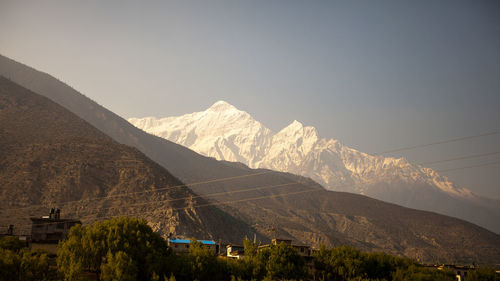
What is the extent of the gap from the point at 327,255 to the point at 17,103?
→ 155035 millimetres

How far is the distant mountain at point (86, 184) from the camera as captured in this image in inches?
4808

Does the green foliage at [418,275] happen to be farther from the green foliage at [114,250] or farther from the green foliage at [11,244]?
the green foliage at [11,244]

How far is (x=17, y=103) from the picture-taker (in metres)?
189

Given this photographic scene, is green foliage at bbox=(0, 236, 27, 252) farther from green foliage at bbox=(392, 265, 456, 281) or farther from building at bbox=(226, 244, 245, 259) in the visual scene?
green foliage at bbox=(392, 265, 456, 281)

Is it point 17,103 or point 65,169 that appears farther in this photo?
point 17,103

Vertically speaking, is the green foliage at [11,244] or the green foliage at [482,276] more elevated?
the green foliage at [11,244]

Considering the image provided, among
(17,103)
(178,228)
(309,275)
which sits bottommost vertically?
(309,275)

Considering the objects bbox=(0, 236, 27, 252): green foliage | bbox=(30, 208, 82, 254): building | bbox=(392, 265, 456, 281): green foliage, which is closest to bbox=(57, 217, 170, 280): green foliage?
bbox=(0, 236, 27, 252): green foliage

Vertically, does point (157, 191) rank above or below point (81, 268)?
above

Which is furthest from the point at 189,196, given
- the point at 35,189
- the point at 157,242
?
the point at 157,242

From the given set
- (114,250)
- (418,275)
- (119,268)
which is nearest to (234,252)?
(114,250)

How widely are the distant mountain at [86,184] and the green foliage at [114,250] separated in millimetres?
54571

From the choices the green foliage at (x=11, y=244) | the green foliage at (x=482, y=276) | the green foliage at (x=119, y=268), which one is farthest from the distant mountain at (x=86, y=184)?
the green foliage at (x=482, y=276)

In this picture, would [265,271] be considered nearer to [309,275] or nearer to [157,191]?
[309,275]
